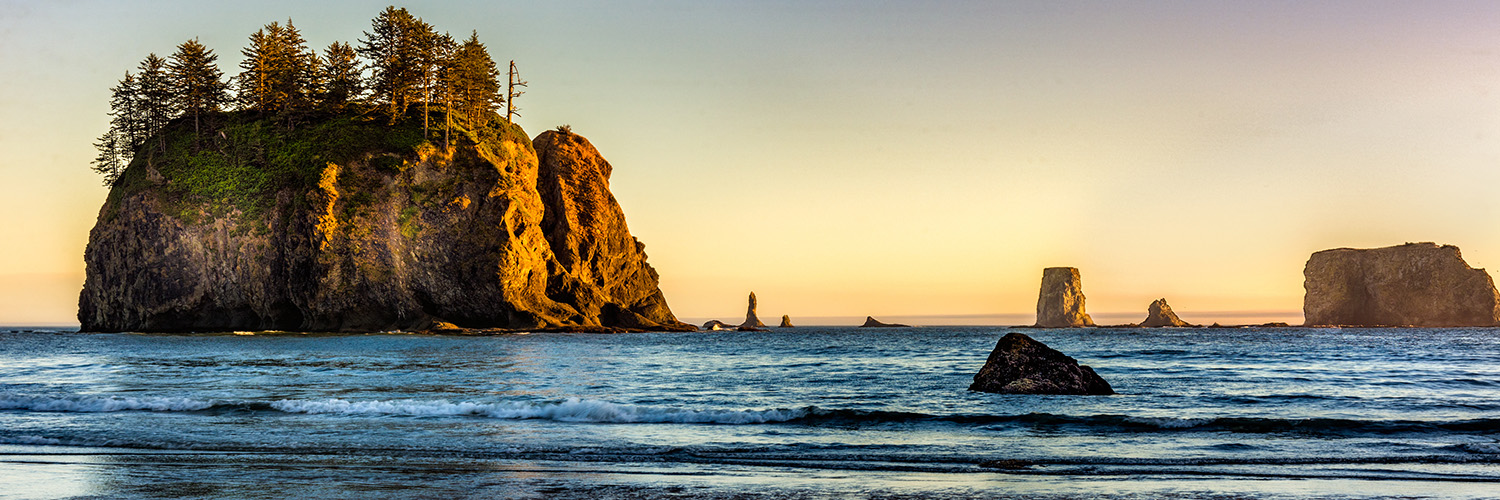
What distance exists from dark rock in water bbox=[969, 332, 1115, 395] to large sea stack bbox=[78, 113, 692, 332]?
69638mm

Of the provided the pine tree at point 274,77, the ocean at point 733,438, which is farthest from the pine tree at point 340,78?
the ocean at point 733,438

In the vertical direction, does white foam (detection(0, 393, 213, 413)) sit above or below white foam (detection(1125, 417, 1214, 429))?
above

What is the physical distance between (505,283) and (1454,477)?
81.8 m

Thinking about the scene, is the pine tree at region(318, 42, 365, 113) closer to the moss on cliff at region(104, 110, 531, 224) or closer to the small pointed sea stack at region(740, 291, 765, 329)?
the moss on cliff at region(104, 110, 531, 224)

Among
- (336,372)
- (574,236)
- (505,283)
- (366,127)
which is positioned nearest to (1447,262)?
(574,236)

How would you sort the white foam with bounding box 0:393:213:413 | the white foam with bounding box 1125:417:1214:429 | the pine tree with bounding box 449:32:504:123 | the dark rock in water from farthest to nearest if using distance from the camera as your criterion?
the pine tree with bounding box 449:32:504:123 → the dark rock in water → the white foam with bounding box 0:393:213:413 → the white foam with bounding box 1125:417:1214:429

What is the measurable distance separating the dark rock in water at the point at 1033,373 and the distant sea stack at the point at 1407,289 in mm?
174507

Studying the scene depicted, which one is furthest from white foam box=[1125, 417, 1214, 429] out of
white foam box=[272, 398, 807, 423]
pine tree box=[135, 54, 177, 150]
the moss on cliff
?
pine tree box=[135, 54, 177, 150]

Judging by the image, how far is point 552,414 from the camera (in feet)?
54.3

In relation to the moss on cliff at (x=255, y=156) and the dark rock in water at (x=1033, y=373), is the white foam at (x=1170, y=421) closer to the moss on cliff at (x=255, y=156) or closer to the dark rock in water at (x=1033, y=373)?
the dark rock in water at (x=1033, y=373)

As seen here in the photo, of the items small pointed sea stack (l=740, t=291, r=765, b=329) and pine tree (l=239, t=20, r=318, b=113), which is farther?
small pointed sea stack (l=740, t=291, r=765, b=329)

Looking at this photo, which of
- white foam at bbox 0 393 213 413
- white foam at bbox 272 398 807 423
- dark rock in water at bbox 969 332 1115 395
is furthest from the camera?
dark rock in water at bbox 969 332 1115 395

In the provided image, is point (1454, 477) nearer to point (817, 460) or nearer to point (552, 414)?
point (817, 460)

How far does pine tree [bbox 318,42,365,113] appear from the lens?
94875 mm
